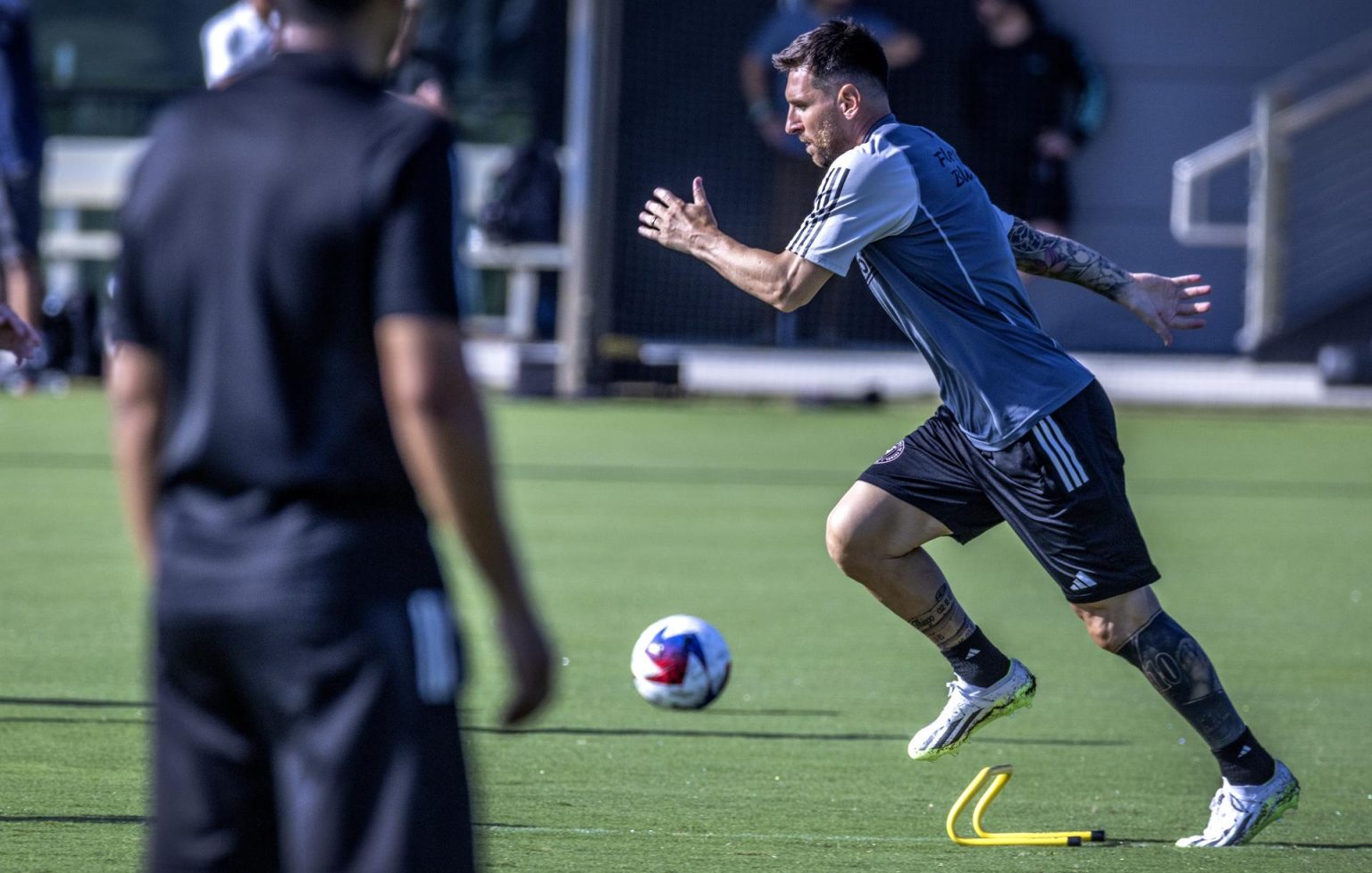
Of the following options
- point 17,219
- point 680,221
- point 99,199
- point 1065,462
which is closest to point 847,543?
point 1065,462

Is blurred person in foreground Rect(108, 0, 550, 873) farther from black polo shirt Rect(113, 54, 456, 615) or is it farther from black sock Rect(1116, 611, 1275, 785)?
black sock Rect(1116, 611, 1275, 785)

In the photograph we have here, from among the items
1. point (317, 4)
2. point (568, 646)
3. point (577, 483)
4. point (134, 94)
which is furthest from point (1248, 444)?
point (317, 4)

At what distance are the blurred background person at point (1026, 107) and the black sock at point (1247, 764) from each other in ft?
52.0

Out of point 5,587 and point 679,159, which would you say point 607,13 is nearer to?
point 679,159

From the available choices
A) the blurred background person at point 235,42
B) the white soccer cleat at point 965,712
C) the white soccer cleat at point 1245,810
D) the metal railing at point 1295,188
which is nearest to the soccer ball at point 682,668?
the white soccer cleat at point 965,712

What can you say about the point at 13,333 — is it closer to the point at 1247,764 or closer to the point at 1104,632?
the point at 1104,632

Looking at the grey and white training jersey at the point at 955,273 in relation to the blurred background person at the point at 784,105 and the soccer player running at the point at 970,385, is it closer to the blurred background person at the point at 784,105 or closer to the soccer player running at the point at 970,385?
the soccer player running at the point at 970,385

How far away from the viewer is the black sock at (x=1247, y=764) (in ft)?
16.5

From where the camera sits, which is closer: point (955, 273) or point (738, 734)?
point (955, 273)

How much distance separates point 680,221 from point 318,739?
2629 mm

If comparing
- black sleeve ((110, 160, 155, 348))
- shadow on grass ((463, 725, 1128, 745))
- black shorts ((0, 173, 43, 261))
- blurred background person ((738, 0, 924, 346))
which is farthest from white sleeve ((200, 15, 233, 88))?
blurred background person ((738, 0, 924, 346))

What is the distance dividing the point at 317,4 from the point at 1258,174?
17844 mm

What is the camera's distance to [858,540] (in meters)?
5.55

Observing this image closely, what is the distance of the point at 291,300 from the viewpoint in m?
2.66
